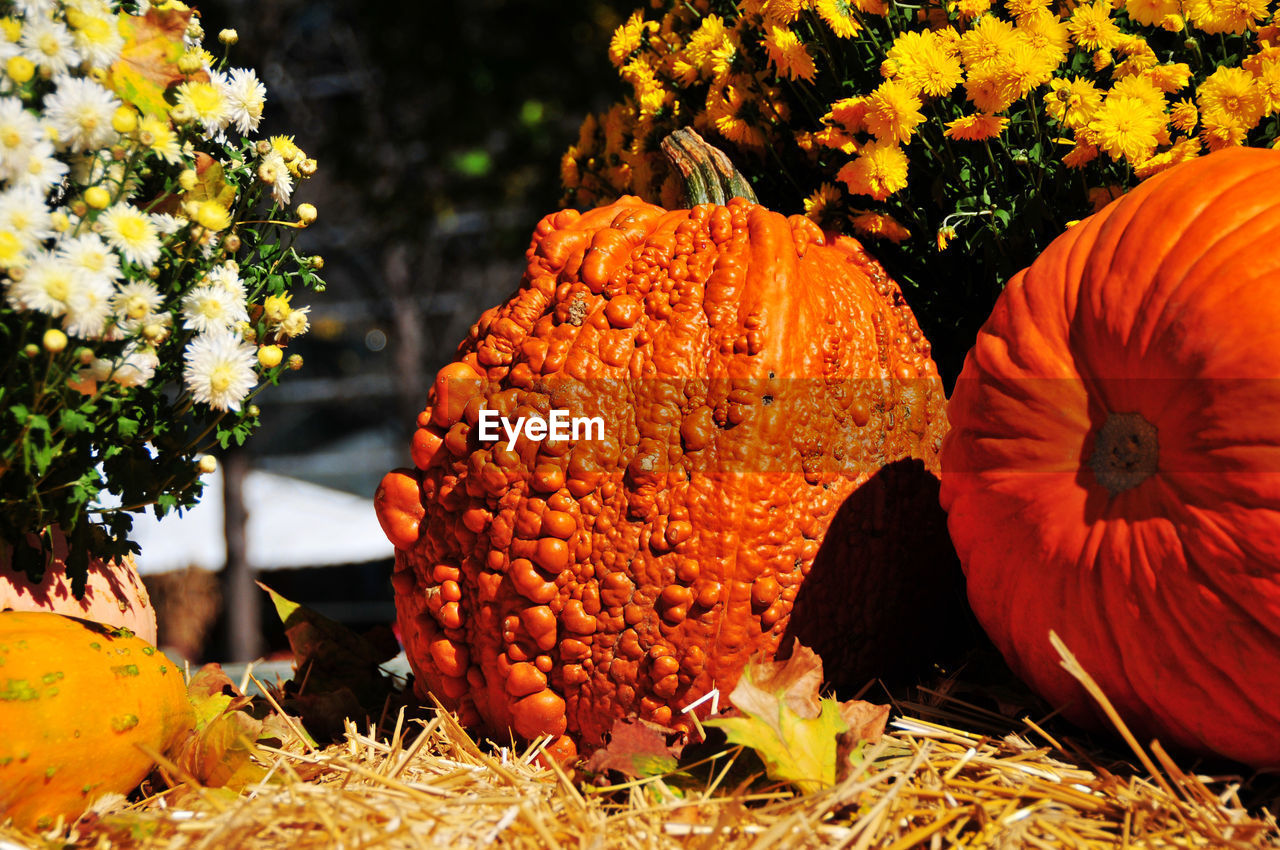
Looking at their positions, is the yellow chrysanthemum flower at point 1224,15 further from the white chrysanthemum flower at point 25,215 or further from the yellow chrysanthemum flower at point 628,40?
the white chrysanthemum flower at point 25,215

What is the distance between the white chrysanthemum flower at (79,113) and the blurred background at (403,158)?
2.52 metres

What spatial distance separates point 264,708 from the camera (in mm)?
1910

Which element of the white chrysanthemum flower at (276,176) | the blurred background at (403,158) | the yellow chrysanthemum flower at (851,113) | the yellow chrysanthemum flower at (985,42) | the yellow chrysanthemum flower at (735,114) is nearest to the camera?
the white chrysanthemum flower at (276,176)

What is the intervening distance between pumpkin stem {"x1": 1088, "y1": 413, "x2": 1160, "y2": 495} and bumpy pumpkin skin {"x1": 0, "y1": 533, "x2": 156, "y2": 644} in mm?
1537

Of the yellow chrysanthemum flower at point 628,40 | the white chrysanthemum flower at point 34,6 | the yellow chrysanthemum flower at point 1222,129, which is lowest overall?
the yellow chrysanthemum flower at point 1222,129

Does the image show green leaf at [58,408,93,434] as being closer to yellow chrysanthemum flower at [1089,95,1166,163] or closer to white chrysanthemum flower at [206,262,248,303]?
white chrysanthemum flower at [206,262,248,303]

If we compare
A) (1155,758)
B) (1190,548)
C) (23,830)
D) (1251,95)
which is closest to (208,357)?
(23,830)

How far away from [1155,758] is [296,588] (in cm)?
618

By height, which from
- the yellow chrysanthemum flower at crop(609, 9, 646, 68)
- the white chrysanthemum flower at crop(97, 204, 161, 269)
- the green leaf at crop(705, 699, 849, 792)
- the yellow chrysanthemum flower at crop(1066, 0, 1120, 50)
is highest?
the yellow chrysanthemum flower at crop(609, 9, 646, 68)

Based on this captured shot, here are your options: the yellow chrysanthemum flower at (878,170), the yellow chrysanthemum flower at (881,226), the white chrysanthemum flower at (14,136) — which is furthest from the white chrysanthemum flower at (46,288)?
the yellow chrysanthemum flower at (881,226)

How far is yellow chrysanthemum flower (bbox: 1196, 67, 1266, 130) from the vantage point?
1599mm

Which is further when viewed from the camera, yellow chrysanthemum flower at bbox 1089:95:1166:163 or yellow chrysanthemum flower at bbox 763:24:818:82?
yellow chrysanthemum flower at bbox 763:24:818:82

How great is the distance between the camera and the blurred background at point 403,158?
4484mm

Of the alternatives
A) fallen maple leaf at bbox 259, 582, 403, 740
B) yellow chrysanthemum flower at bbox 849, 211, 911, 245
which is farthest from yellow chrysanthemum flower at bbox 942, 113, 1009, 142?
fallen maple leaf at bbox 259, 582, 403, 740
